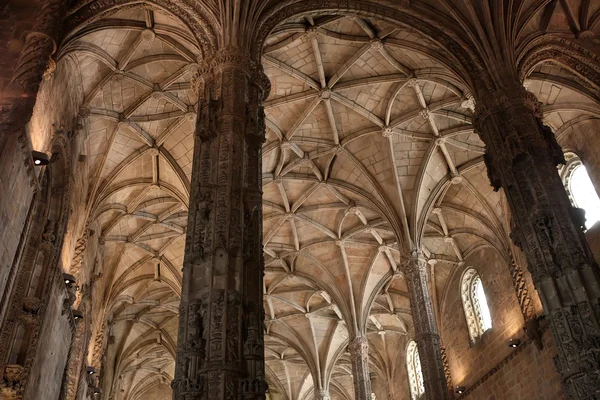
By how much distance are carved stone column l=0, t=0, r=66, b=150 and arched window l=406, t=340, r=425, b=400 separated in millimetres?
22148

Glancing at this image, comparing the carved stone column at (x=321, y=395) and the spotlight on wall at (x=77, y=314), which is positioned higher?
the carved stone column at (x=321, y=395)

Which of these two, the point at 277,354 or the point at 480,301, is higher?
the point at 277,354

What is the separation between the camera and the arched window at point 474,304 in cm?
2352

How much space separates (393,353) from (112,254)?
1575 cm

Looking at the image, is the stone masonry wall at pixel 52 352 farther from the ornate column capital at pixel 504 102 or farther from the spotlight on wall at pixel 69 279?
the ornate column capital at pixel 504 102

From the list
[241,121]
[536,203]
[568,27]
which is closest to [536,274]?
[536,203]

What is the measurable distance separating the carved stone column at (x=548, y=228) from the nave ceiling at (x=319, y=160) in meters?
2.81

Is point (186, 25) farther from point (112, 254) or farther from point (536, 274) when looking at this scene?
point (112, 254)

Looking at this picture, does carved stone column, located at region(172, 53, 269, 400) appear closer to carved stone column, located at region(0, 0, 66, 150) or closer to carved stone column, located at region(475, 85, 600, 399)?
carved stone column, located at region(0, 0, 66, 150)

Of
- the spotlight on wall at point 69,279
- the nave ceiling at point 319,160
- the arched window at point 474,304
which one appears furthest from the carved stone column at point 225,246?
the arched window at point 474,304

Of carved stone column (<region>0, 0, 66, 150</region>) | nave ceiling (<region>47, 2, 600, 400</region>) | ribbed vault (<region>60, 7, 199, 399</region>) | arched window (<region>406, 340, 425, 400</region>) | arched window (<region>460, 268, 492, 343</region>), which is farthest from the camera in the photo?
arched window (<region>406, 340, 425, 400</region>)

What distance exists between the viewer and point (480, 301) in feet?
79.3

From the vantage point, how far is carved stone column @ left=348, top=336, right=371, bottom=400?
76.4 ft

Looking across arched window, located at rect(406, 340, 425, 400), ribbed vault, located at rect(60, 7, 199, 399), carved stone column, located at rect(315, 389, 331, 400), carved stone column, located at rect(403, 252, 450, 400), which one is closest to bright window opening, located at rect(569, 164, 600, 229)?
carved stone column, located at rect(403, 252, 450, 400)
